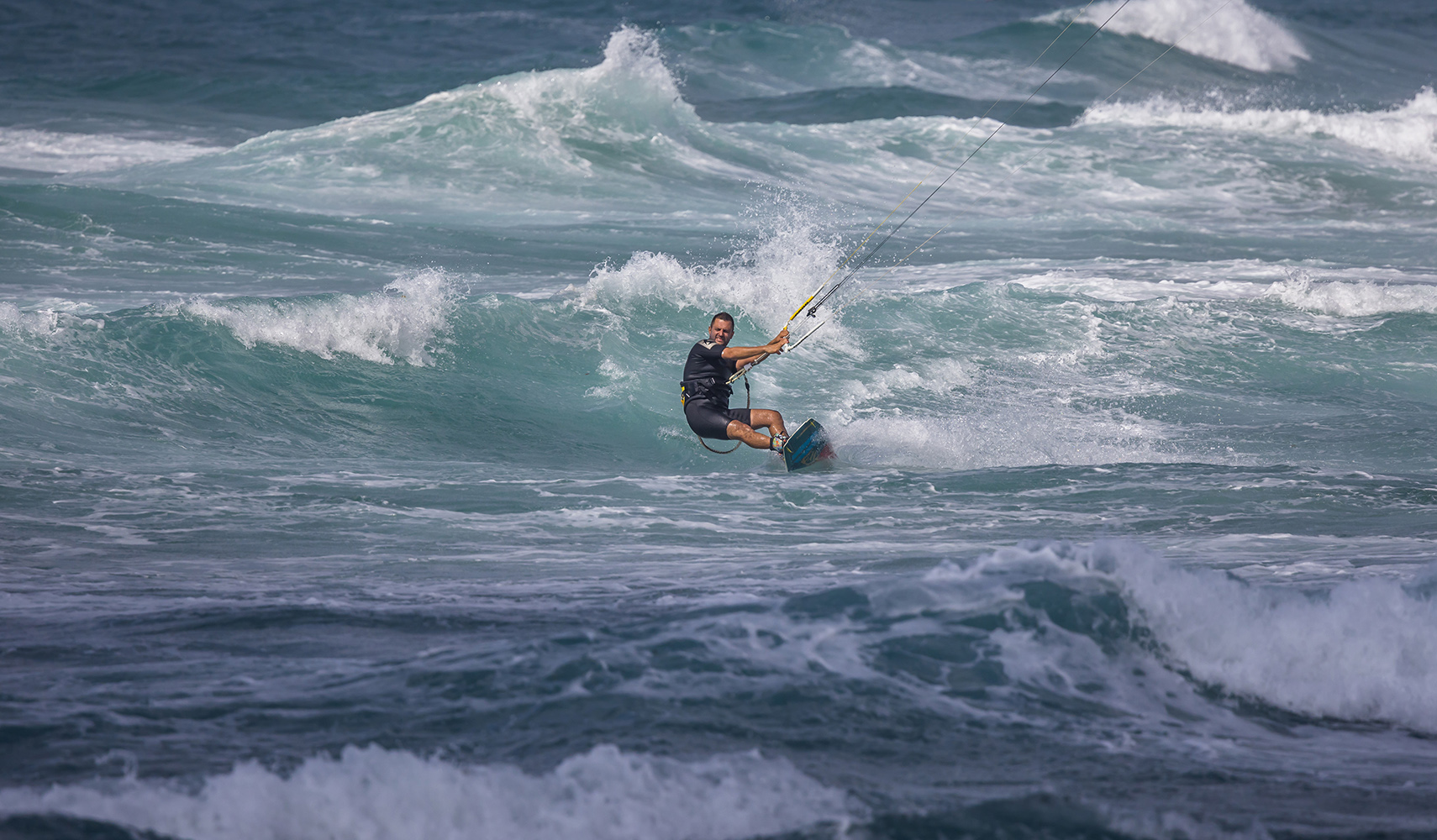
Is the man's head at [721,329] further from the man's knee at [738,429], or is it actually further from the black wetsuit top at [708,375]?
the man's knee at [738,429]

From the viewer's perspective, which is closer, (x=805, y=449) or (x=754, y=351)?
(x=754, y=351)

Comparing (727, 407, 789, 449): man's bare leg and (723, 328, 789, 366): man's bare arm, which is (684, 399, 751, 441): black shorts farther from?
(723, 328, 789, 366): man's bare arm

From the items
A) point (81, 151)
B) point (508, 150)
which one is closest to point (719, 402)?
point (508, 150)

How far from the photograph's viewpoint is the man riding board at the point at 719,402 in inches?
381

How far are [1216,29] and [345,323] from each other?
3416 centimetres

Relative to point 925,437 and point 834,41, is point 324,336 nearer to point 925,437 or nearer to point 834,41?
point 925,437

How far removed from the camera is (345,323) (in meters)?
12.2

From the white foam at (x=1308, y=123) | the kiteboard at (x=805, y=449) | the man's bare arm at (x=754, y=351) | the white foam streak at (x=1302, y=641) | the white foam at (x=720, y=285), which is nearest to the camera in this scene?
the white foam streak at (x=1302, y=641)

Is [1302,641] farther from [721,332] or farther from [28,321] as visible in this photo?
[28,321]

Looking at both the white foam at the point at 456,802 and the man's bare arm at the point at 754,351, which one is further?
the man's bare arm at the point at 754,351

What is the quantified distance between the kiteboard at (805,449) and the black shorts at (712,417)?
447 millimetres

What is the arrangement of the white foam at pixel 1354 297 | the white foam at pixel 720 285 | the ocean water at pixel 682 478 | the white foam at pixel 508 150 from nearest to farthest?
the ocean water at pixel 682 478
the white foam at pixel 720 285
the white foam at pixel 1354 297
the white foam at pixel 508 150

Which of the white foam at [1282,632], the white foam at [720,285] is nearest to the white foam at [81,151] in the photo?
the white foam at [720,285]

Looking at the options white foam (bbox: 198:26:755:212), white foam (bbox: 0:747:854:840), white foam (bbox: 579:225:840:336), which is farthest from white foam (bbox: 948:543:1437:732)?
white foam (bbox: 198:26:755:212)
